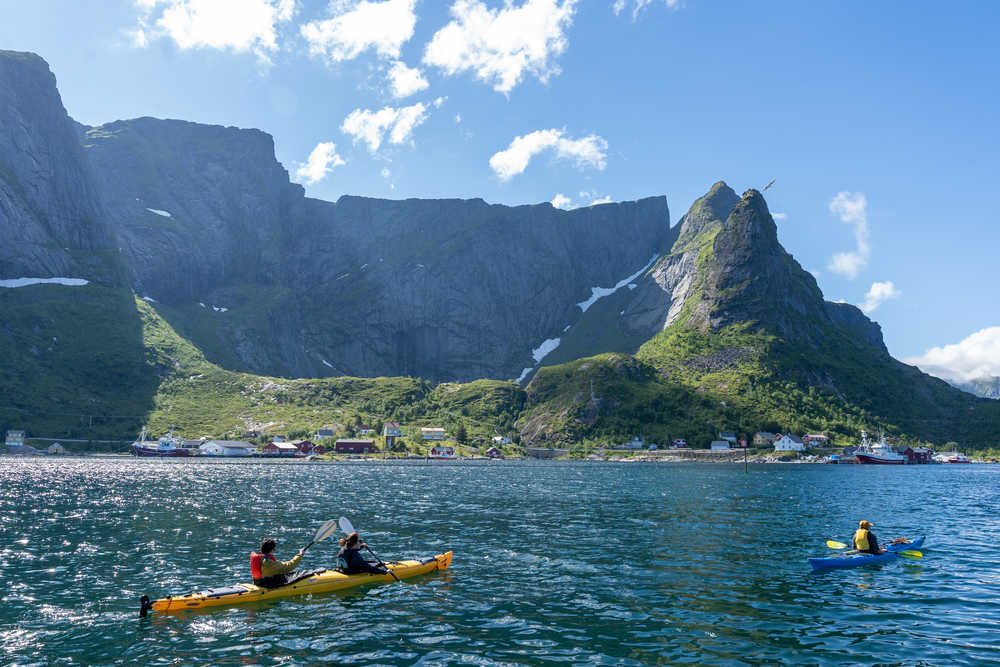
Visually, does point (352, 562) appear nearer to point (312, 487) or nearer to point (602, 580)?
point (602, 580)

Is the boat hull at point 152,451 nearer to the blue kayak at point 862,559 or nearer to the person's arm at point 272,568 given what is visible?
the person's arm at point 272,568

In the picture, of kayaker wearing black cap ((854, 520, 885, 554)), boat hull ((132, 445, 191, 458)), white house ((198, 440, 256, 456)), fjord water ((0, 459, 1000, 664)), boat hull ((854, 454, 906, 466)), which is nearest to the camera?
fjord water ((0, 459, 1000, 664))

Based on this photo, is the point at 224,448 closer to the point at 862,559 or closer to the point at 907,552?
the point at 862,559

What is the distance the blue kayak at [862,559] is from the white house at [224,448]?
18884 centimetres

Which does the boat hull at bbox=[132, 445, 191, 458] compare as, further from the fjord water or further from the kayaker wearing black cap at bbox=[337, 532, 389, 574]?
the kayaker wearing black cap at bbox=[337, 532, 389, 574]

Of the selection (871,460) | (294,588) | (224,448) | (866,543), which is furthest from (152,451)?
(871,460)

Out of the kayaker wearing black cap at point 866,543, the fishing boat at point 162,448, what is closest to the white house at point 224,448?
the fishing boat at point 162,448

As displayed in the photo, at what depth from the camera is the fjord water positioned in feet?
68.4

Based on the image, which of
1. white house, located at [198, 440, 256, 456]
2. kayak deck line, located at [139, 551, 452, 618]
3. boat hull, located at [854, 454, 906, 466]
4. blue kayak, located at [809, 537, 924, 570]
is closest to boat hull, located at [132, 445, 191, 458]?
white house, located at [198, 440, 256, 456]

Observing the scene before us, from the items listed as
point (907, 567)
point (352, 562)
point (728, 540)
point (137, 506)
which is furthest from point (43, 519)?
point (907, 567)

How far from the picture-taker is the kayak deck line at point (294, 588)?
24.8 meters

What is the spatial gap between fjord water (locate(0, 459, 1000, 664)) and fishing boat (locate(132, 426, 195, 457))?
5082 inches

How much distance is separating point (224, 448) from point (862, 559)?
190m

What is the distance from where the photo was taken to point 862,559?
34844mm
